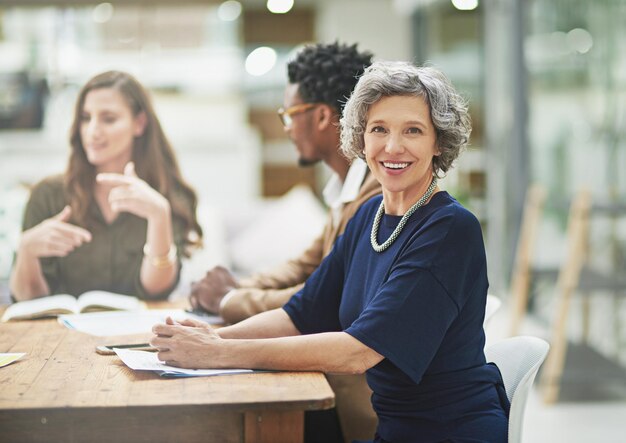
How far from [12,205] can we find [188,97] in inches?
254

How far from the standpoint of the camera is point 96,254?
2.70m

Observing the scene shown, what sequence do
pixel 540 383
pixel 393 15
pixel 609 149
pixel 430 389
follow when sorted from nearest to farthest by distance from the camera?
pixel 430 389 → pixel 540 383 → pixel 609 149 → pixel 393 15

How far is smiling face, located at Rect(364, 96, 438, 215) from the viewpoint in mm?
1756

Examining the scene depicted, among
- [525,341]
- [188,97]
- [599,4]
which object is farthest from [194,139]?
[525,341]

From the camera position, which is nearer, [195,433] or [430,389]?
[195,433]

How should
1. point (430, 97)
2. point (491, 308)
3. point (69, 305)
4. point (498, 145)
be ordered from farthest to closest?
1. point (498, 145)
2. point (69, 305)
3. point (491, 308)
4. point (430, 97)

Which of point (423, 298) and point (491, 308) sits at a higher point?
point (423, 298)

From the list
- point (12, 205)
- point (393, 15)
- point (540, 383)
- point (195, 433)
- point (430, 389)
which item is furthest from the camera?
point (393, 15)

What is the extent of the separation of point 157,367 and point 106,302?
3.13 ft

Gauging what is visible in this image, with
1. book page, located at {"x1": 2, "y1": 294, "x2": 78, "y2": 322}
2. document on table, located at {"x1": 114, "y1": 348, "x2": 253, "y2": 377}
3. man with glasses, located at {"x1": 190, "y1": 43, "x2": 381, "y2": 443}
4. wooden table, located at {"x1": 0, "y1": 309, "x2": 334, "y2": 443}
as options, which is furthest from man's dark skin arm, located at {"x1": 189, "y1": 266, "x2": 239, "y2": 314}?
wooden table, located at {"x1": 0, "y1": 309, "x2": 334, "y2": 443}

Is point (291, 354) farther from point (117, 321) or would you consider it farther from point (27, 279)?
point (27, 279)

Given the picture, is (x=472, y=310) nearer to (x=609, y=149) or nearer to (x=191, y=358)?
(x=191, y=358)

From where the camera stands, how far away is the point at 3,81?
585 cm

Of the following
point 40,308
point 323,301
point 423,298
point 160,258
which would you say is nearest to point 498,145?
point 160,258
